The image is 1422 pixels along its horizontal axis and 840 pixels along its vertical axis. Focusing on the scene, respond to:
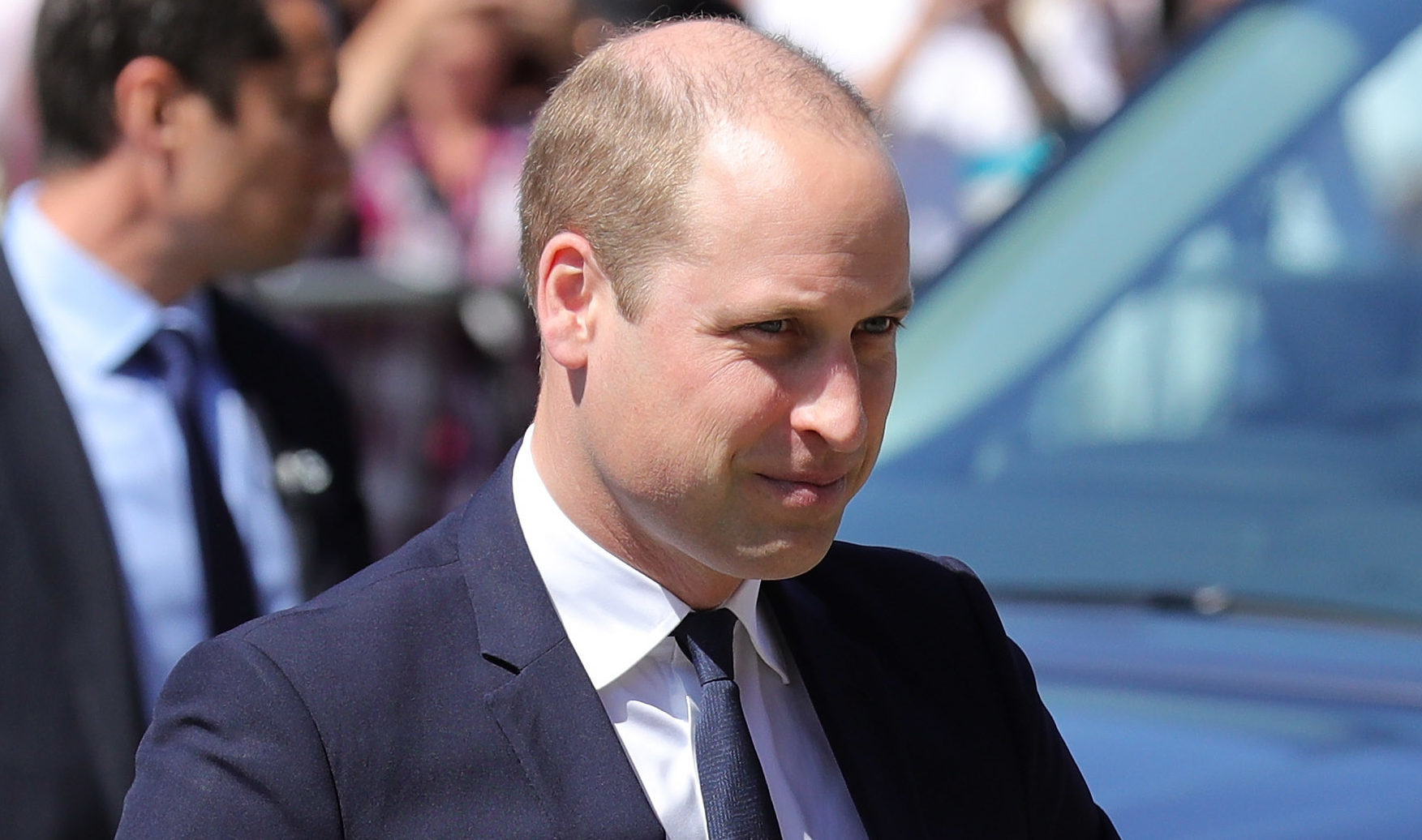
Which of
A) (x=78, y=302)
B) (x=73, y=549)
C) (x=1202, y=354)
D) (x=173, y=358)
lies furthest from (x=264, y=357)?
(x=1202, y=354)

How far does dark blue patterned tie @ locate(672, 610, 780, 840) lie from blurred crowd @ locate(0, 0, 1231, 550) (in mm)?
4228

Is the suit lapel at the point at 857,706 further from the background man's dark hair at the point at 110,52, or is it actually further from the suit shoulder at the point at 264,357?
the background man's dark hair at the point at 110,52

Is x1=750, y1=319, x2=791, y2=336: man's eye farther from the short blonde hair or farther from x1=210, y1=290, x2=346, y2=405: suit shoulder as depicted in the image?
x1=210, y1=290, x2=346, y2=405: suit shoulder

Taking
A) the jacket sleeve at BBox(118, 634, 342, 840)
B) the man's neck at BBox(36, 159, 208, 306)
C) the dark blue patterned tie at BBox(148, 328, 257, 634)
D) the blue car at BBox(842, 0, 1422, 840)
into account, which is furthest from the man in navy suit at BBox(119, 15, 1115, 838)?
the man's neck at BBox(36, 159, 208, 306)

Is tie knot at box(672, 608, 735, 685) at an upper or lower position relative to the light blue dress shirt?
lower

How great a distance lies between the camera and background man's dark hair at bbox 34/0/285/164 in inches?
134

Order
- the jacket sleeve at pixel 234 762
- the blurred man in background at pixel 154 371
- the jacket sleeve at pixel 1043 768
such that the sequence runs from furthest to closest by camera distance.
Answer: the blurred man in background at pixel 154 371
the jacket sleeve at pixel 1043 768
the jacket sleeve at pixel 234 762

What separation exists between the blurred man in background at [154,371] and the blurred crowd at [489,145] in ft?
8.08

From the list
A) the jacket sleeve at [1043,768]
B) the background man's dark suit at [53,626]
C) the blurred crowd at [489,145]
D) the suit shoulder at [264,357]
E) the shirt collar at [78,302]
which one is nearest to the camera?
the jacket sleeve at [1043,768]

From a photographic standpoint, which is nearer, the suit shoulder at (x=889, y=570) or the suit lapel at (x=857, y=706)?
the suit lapel at (x=857, y=706)

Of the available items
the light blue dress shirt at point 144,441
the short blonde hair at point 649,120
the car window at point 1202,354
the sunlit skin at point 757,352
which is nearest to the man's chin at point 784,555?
the sunlit skin at point 757,352

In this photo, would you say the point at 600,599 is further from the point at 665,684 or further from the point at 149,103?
the point at 149,103

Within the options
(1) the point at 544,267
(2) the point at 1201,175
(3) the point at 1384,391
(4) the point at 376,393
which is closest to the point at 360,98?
(4) the point at 376,393

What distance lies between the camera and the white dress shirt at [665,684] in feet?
5.74
